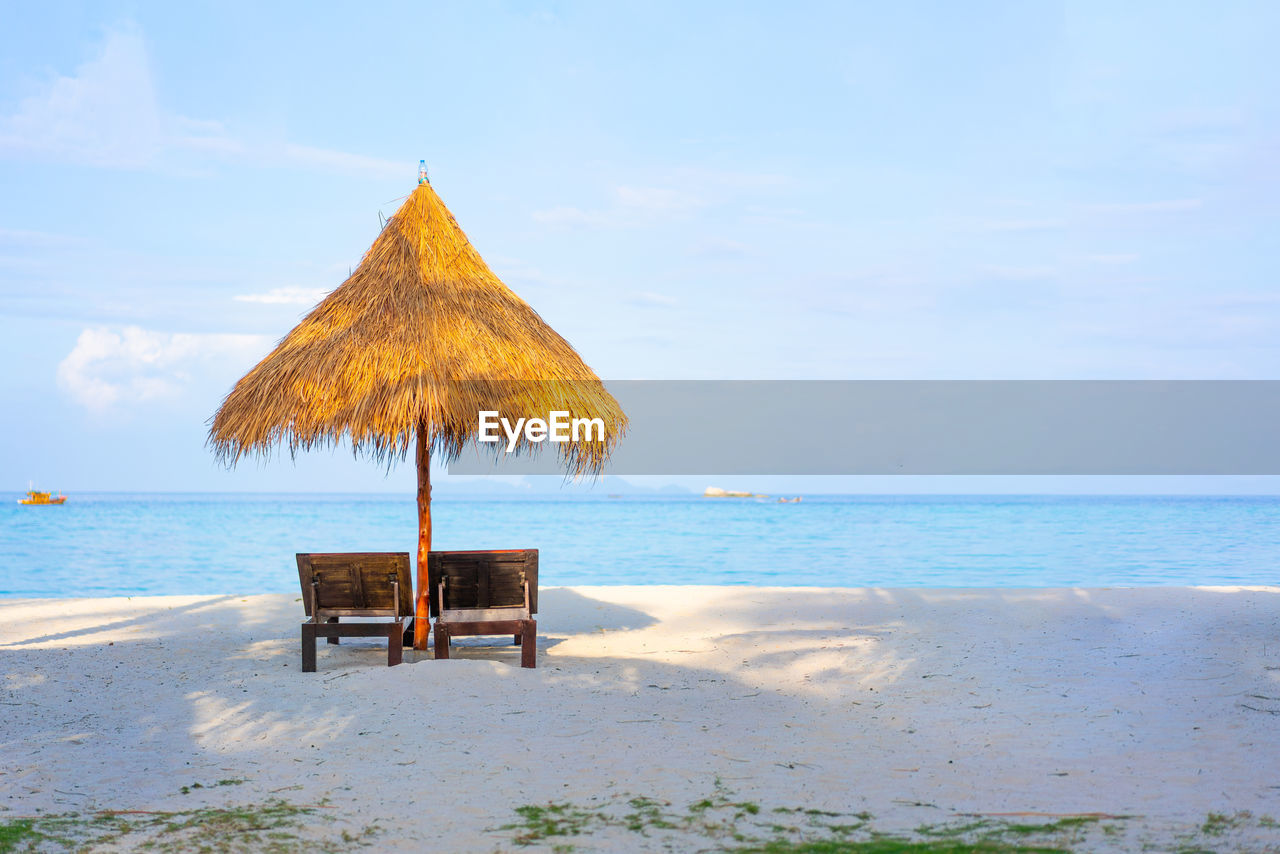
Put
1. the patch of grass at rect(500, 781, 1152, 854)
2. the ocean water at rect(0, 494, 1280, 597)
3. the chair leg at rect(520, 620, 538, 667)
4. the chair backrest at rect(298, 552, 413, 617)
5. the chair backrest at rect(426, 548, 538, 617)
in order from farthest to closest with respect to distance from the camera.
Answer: the ocean water at rect(0, 494, 1280, 597) < the chair backrest at rect(298, 552, 413, 617) < the chair backrest at rect(426, 548, 538, 617) < the chair leg at rect(520, 620, 538, 667) < the patch of grass at rect(500, 781, 1152, 854)

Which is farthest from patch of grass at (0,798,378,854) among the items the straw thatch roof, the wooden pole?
the wooden pole

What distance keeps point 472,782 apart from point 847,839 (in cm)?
168

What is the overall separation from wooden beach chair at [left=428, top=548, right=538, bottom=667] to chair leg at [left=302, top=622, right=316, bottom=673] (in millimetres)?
807

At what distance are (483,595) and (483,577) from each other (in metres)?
0.14

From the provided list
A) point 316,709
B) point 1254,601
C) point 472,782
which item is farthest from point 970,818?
point 1254,601

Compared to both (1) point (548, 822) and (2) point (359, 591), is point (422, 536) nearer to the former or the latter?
(2) point (359, 591)

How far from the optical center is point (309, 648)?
6.82m

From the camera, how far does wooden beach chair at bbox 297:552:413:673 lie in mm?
6938

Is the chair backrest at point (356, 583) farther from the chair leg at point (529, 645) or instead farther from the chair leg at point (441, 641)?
the chair leg at point (529, 645)

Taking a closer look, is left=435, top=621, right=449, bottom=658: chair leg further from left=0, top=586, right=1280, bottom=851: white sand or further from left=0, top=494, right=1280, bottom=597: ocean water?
left=0, top=494, right=1280, bottom=597: ocean water

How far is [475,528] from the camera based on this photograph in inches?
2093

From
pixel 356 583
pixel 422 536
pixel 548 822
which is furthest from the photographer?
pixel 422 536

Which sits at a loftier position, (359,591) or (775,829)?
(359,591)

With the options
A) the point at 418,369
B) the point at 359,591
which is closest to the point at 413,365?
the point at 418,369
